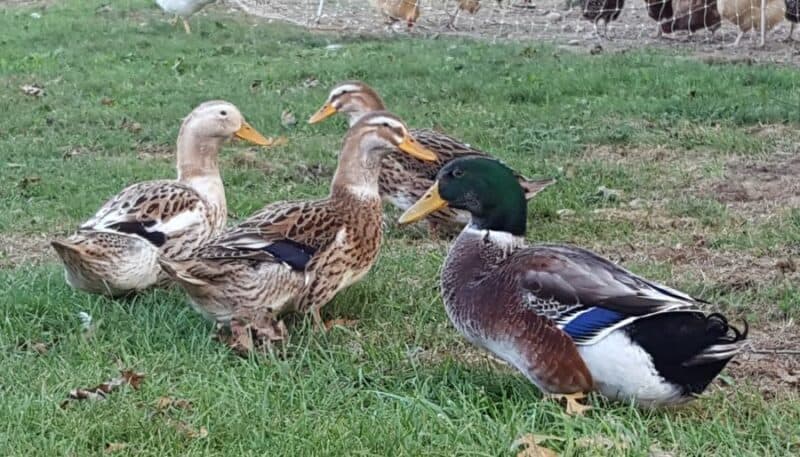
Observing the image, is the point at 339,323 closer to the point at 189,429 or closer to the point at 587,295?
the point at 189,429

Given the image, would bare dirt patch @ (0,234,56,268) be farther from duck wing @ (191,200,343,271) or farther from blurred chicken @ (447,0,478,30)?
blurred chicken @ (447,0,478,30)

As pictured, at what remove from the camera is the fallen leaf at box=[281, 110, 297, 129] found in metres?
10.6

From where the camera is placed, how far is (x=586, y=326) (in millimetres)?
4133

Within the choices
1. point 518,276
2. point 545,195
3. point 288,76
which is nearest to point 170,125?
point 288,76

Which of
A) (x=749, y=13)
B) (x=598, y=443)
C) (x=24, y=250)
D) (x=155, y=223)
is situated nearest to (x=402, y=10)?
(x=749, y=13)

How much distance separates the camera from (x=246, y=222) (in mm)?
5512

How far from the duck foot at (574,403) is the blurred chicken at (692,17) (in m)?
13.3

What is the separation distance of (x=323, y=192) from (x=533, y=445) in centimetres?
474

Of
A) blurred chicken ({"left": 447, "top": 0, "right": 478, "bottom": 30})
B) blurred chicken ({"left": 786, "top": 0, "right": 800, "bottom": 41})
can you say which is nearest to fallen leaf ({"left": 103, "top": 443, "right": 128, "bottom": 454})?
blurred chicken ({"left": 786, "top": 0, "right": 800, "bottom": 41})

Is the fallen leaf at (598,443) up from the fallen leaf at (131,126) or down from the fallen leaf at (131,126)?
up

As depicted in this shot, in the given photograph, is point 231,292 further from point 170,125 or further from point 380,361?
point 170,125

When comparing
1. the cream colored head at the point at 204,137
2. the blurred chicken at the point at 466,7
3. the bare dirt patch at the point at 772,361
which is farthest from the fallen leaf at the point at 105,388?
the blurred chicken at the point at 466,7

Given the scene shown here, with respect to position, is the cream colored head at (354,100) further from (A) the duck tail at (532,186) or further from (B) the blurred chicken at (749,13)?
(B) the blurred chicken at (749,13)

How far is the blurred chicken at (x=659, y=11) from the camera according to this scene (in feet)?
55.1
